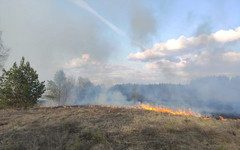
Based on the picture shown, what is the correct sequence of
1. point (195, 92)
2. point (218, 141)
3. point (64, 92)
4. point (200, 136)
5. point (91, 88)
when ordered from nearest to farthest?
point (218, 141) → point (200, 136) → point (64, 92) → point (91, 88) → point (195, 92)

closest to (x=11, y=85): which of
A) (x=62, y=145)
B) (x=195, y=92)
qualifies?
(x=62, y=145)

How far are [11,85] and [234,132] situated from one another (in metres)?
15.5

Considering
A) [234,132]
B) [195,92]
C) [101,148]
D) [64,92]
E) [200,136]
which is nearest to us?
[101,148]

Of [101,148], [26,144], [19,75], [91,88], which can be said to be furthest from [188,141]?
[91,88]

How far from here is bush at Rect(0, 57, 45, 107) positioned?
412 inches

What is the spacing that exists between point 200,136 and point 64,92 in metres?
37.8

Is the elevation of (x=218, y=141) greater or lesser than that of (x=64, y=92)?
lesser

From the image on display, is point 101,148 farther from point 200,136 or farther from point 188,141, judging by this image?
point 200,136

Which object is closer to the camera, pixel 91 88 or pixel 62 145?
pixel 62 145

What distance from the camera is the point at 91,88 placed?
48031 millimetres

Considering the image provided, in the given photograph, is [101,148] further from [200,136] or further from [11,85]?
[11,85]

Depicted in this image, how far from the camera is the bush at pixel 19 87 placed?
10469 millimetres

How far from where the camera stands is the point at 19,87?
424 inches

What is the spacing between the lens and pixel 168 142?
4.78 metres
